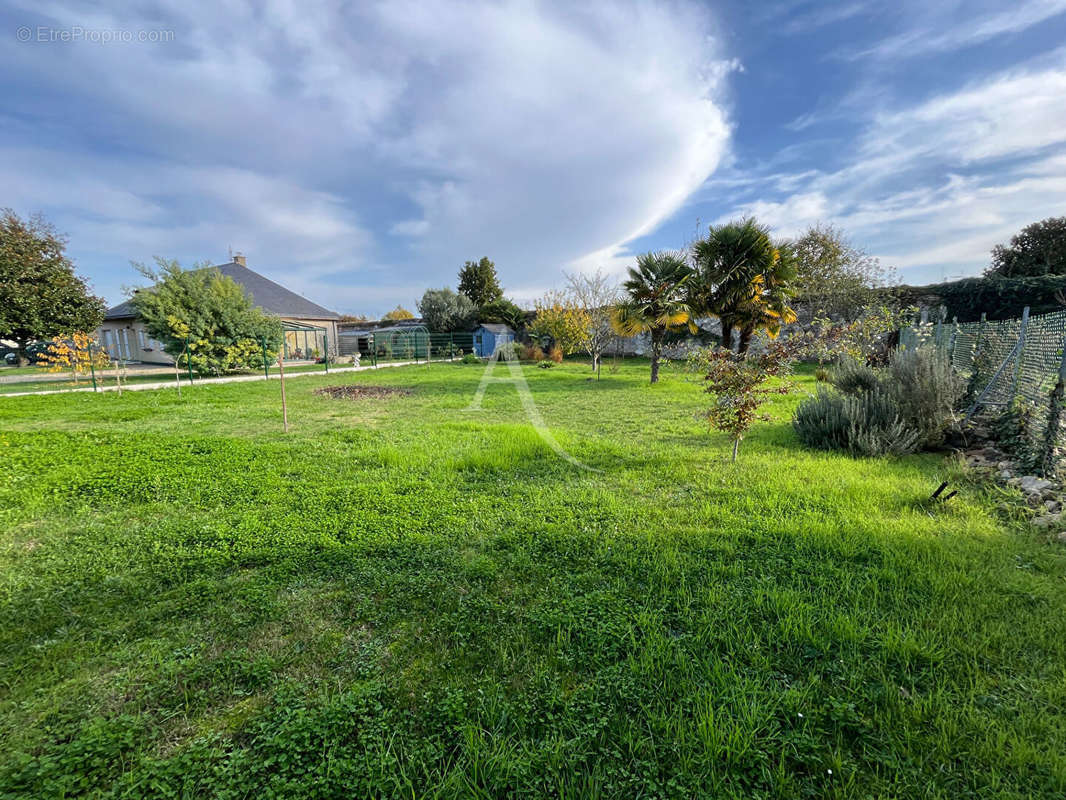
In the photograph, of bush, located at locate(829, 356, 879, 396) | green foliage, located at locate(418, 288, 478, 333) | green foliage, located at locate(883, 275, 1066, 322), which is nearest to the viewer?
bush, located at locate(829, 356, 879, 396)

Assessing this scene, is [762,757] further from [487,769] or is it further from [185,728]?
[185,728]

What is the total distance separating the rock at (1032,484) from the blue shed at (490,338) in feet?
80.2

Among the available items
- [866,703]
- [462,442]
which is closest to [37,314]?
[462,442]

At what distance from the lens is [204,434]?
6.25 meters

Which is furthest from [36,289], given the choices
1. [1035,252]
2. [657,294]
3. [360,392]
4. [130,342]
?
[1035,252]

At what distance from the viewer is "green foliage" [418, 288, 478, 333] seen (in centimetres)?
2959

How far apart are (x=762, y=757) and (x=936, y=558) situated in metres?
2.17

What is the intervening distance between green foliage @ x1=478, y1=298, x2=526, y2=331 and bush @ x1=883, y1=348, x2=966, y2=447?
23218mm

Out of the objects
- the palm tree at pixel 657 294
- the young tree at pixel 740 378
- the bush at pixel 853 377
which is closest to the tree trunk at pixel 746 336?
the palm tree at pixel 657 294

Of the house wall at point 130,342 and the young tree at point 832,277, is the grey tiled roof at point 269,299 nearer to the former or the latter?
the house wall at point 130,342

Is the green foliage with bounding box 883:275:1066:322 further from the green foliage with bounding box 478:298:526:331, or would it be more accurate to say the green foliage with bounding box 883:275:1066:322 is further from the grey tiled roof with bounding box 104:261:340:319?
the grey tiled roof with bounding box 104:261:340:319

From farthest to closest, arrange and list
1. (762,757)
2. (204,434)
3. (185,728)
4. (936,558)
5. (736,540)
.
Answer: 1. (204,434)
2. (736,540)
3. (936,558)
4. (185,728)
5. (762,757)

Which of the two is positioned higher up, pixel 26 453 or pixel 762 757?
pixel 26 453

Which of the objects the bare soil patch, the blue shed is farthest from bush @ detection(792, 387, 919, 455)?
the blue shed
